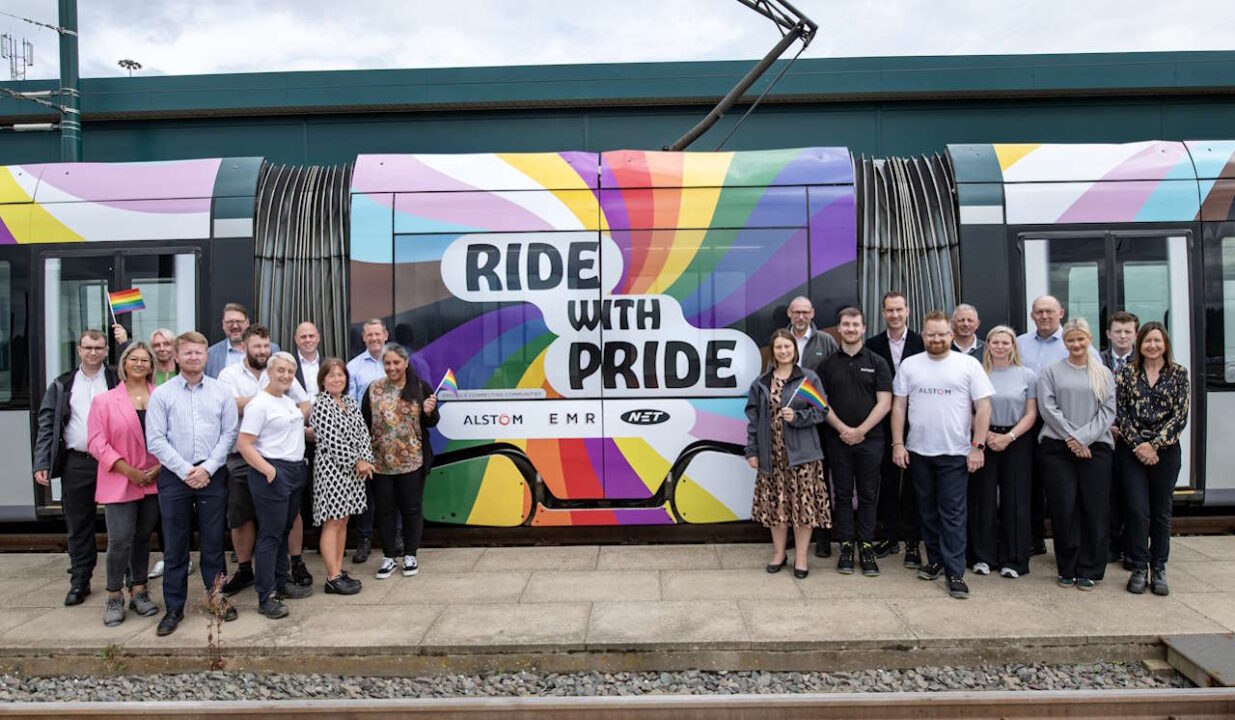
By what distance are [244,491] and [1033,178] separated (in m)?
6.31

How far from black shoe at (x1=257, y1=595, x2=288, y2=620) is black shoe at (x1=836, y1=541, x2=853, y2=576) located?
378cm

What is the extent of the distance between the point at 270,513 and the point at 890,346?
448 centimetres

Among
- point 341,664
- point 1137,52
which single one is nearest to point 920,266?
point 341,664

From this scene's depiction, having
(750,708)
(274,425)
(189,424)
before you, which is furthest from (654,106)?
(750,708)

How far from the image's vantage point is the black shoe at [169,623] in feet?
14.9

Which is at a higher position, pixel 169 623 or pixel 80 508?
pixel 80 508

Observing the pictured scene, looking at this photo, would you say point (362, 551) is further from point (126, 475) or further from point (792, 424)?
point (792, 424)

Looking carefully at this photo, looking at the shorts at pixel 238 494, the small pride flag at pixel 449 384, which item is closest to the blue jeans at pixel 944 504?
the small pride flag at pixel 449 384

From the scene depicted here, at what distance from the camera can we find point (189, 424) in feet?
15.0

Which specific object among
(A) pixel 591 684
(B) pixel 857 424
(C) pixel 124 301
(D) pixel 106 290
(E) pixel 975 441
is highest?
(D) pixel 106 290

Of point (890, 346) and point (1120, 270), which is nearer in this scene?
point (890, 346)

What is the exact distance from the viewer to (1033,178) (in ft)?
19.8

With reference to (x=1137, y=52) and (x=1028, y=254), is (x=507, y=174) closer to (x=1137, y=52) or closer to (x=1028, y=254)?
(x=1028, y=254)

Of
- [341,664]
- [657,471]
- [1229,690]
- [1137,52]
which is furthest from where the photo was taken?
[1137,52]
